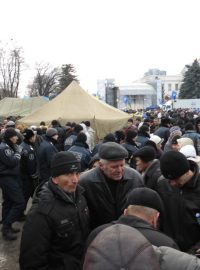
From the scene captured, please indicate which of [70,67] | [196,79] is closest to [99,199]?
[196,79]

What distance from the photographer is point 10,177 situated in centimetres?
649

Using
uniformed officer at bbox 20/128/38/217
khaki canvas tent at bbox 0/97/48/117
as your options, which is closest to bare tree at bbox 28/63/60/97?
khaki canvas tent at bbox 0/97/48/117

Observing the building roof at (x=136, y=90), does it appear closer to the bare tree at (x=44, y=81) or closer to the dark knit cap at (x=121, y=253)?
the bare tree at (x=44, y=81)

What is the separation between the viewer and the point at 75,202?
3016 millimetres

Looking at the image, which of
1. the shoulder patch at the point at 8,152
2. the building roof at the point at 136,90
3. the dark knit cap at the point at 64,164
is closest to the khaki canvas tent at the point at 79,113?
the shoulder patch at the point at 8,152

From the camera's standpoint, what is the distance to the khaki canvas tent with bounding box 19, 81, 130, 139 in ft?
53.4

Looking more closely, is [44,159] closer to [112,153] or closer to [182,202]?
[112,153]

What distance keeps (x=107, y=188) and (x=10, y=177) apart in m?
3.43

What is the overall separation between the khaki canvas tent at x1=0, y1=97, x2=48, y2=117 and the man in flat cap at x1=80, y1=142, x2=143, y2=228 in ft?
78.2

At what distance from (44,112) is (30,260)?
1486 cm

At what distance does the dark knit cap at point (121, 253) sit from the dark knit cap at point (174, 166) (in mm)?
1771

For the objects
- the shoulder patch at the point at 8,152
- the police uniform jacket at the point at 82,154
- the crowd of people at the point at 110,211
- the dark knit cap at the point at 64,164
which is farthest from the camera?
the police uniform jacket at the point at 82,154

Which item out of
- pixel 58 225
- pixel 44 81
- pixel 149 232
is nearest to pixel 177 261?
pixel 149 232

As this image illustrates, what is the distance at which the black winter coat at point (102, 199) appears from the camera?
3.46 metres
